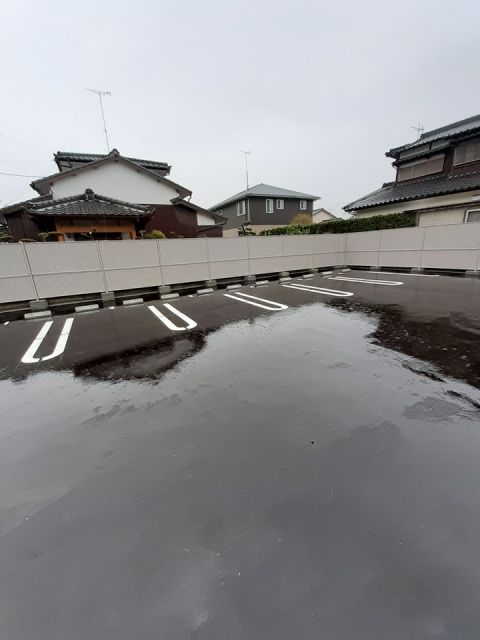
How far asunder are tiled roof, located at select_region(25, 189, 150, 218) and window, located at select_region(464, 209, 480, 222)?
13261 millimetres

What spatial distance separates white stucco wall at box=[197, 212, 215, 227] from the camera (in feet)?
56.0

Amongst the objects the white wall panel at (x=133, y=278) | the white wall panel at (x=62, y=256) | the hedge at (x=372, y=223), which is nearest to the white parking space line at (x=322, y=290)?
the white wall panel at (x=133, y=278)

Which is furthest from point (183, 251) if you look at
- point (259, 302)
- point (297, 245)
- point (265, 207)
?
point (265, 207)

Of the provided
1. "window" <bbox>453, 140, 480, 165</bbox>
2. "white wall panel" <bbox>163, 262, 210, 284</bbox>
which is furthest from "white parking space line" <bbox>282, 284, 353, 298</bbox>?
"window" <bbox>453, 140, 480, 165</bbox>

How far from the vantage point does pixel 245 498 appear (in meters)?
1.73

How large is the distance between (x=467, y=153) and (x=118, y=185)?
53.4ft

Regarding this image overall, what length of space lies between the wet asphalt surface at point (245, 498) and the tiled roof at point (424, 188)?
11988 mm

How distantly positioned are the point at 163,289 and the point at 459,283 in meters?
8.89

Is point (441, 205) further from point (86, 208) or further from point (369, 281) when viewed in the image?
point (86, 208)

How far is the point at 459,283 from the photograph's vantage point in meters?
8.56

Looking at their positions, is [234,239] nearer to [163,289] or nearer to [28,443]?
[163,289]

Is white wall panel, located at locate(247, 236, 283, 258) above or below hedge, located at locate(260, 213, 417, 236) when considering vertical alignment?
below

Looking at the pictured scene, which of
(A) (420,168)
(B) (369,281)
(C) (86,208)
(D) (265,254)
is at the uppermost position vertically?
(A) (420,168)

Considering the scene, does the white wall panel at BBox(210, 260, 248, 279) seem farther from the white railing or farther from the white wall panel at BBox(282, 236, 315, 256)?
the white wall panel at BBox(282, 236, 315, 256)
